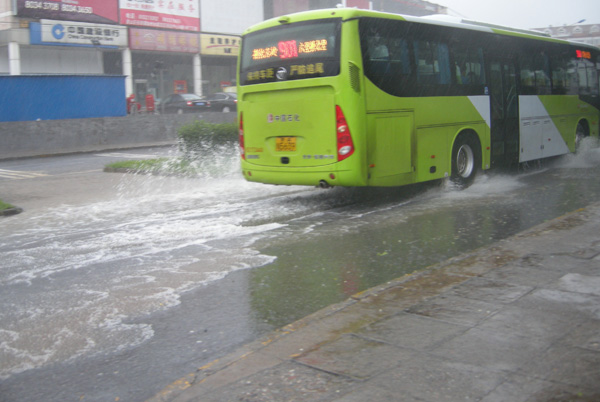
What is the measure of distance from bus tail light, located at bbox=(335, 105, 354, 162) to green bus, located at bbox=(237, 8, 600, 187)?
0.05 ft

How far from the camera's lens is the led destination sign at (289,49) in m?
9.73

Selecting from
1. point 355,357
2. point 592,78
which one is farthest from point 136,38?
point 355,357

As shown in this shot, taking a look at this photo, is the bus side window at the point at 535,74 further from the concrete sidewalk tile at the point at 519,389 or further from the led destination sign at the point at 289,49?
the concrete sidewalk tile at the point at 519,389

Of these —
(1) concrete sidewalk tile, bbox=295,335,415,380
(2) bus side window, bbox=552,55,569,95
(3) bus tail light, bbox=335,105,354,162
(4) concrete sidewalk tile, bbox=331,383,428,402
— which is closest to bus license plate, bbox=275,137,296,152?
(3) bus tail light, bbox=335,105,354,162

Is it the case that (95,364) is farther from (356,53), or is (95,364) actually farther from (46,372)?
(356,53)

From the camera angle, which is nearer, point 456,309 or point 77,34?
point 456,309

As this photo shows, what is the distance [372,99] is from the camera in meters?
9.73

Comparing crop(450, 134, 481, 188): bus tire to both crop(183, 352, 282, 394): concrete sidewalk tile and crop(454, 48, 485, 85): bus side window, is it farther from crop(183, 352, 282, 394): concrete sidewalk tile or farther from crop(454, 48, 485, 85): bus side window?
crop(183, 352, 282, 394): concrete sidewalk tile

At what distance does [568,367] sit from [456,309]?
1184 millimetres

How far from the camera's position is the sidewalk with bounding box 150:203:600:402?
3562 mm

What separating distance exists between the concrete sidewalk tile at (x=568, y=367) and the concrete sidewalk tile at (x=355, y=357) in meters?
0.75

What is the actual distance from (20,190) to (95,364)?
35.1 feet

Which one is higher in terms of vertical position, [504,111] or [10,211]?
[504,111]

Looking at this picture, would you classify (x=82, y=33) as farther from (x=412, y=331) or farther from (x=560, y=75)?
(x=412, y=331)
